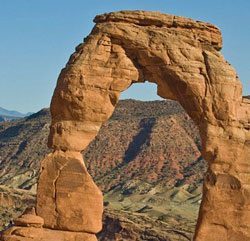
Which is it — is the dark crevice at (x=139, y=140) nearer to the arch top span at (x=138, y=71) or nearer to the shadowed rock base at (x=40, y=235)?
the arch top span at (x=138, y=71)

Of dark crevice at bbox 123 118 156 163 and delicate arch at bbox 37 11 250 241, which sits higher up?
delicate arch at bbox 37 11 250 241

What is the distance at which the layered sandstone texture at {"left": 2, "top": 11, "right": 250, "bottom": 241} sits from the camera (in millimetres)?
26422

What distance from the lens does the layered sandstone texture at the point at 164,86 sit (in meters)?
26.4

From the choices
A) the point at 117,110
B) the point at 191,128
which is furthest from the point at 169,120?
the point at 117,110

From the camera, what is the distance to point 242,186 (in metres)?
26.6

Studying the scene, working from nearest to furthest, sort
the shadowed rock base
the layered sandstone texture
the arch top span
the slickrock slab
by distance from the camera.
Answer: the shadowed rock base, the slickrock slab, the layered sandstone texture, the arch top span

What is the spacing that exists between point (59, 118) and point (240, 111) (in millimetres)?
6078

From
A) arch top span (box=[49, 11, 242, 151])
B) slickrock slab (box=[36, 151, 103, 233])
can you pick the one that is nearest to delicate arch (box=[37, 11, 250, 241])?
arch top span (box=[49, 11, 242, 151])

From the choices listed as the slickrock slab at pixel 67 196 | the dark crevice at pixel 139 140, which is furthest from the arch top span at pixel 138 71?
the dark crevice at pixel 139 140

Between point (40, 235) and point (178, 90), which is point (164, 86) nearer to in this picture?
point (178, 90)

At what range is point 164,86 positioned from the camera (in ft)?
89.7

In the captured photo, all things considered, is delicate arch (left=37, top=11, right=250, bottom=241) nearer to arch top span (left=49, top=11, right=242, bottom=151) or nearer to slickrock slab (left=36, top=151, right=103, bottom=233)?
arch top span (left=49, top=11, right=242, bottom=151)

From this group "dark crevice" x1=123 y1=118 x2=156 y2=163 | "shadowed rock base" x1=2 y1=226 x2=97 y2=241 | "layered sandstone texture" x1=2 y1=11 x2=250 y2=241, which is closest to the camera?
"shadowed rock base" x1=2 y1=226 x2=97 y2=241

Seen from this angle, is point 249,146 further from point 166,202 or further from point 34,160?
point 34,160
